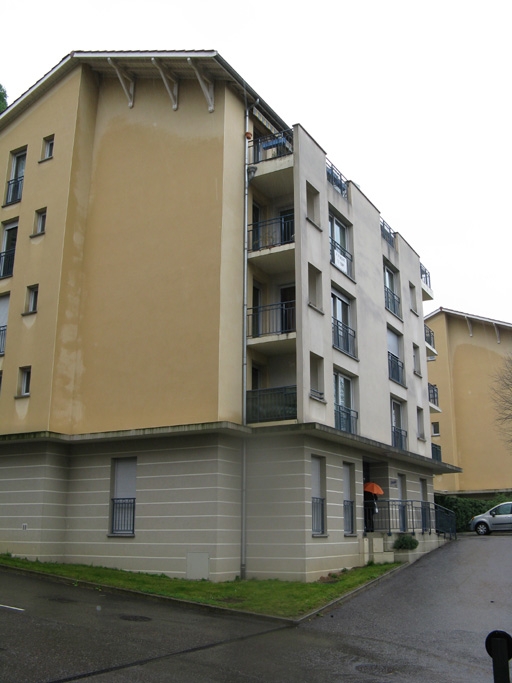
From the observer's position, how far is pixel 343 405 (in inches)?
922

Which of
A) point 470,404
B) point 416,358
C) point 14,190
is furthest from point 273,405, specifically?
point 470,404

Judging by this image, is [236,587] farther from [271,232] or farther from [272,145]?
[272,145]

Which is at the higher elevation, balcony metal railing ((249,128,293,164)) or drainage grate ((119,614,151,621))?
balcony metal railing ((249,128,293,164))

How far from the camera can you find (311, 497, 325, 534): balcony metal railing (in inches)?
798

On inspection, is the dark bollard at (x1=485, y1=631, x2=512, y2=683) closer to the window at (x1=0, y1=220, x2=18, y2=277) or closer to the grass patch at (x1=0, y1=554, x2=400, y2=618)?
the grass patch at (x1=0, y1=554, x2=400, y2=618)

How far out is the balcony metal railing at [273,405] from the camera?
20.0 metres

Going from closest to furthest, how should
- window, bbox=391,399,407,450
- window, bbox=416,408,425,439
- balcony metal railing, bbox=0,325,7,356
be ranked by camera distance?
balcony metal railing, bbox=0,325,7,356, window, bbox=391,399,407,450, window, bbox=416,408,425,439

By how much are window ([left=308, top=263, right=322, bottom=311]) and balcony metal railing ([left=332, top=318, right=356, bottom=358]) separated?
49.4 inches

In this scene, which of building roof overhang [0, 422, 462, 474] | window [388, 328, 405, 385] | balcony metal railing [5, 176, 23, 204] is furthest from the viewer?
window [388, 328, 405, 385]

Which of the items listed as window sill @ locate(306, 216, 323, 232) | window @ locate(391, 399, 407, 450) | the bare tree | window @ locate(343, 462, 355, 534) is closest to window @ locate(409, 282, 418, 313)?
window @ locate(391, 399, 407, 450)

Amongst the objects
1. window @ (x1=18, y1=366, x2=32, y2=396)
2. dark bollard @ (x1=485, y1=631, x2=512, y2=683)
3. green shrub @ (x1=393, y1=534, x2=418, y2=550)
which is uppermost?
window @ (x1=18, y1=366, x2=32, y2=396)

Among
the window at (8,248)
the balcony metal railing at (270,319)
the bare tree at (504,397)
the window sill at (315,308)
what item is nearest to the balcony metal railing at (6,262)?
the window at (8,248)

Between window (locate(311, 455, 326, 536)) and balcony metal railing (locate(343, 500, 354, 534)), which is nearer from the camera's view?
window (locate(311, 455, 326, 536))

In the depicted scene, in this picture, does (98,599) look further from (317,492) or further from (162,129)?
(162,129)
